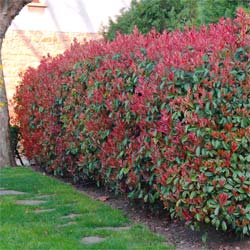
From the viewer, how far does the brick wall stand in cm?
1620

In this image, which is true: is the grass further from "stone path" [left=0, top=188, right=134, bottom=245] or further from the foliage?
the foliage

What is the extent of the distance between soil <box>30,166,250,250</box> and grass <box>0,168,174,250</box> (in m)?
0.19

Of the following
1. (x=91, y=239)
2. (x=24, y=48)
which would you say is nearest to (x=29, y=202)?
(x=91, y=239)

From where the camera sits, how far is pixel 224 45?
5.40 meters

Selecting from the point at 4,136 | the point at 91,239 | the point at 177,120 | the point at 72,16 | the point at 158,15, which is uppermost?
the point at 72,16

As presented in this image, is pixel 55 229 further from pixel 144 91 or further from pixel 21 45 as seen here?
pixel 21 45

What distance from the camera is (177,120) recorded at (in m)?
5.48

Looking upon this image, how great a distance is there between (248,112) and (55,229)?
2.44 m

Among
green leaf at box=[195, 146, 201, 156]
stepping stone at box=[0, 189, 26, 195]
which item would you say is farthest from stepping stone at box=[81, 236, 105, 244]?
stepping stone at box=[0, 189, 26, 195]

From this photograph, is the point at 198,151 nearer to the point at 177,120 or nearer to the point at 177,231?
the point at 177,120

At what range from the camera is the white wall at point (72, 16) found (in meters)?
16.4

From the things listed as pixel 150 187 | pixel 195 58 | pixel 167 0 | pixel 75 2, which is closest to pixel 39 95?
pixel 167 0

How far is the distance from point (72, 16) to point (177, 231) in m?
11.6

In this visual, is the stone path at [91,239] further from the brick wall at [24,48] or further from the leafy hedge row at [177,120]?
the brick wall at [24,48]
